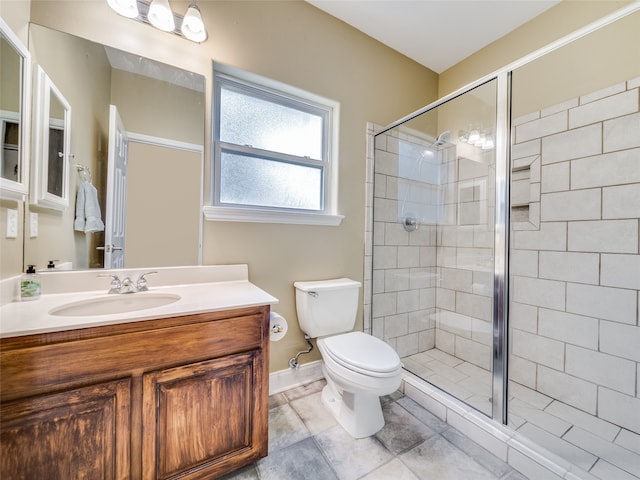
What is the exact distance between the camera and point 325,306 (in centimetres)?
174

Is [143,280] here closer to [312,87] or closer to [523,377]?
[312,87]

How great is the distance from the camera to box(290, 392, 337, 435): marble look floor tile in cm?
146

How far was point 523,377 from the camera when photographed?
1.86 metres

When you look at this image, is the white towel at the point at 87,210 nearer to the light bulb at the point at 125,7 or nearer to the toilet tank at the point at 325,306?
the light bulb at the point at 125,7

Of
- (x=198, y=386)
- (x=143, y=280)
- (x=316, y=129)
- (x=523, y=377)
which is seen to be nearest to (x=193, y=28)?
(x=316, y=129)

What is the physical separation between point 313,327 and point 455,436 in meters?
0.96

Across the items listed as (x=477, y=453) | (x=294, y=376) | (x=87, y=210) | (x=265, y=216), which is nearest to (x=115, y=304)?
(x=87, y=210)

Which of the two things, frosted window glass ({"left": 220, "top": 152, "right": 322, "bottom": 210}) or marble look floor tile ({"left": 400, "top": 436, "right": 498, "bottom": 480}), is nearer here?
marble look floor tile ({"left": 400, "top": 436, "right": 498, "bottom": 480})

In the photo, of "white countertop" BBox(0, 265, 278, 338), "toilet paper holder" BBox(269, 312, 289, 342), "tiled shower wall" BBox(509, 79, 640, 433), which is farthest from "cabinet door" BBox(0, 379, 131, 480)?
"tiled shower wall" BBox(509, 79, 640, 433)

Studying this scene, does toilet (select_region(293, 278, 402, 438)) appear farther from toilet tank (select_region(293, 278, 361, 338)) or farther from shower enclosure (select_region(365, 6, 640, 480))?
shower enclosure (select_region(365, 6, 640, 480))

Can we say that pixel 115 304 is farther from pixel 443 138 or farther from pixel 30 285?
pixel 443 138

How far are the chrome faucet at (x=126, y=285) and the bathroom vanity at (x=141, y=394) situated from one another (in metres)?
0.18

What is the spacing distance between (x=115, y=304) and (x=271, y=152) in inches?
48.1

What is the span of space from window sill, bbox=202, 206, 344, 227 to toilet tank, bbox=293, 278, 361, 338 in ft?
1.41
